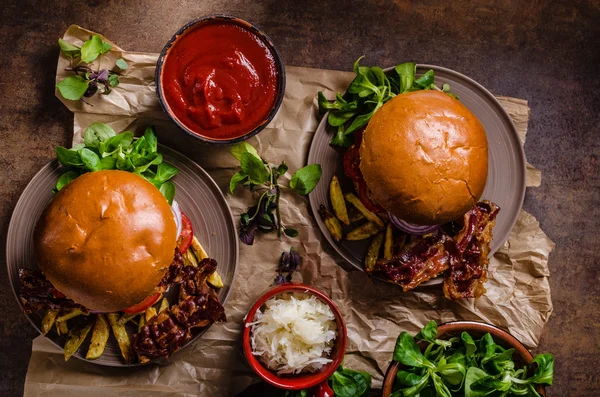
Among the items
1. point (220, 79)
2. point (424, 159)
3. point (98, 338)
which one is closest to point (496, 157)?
point (424, 159)

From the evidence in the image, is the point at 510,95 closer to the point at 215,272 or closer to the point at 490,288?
the point at 490,288

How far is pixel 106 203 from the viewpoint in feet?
8.94

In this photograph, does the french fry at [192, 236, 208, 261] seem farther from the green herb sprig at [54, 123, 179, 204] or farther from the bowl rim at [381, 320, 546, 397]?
the bowl rim at [381, 320, 546, 397]

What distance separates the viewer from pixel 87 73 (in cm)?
334

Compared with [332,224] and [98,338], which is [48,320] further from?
[332,224]

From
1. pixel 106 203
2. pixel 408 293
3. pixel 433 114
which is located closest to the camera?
pixel 106 203

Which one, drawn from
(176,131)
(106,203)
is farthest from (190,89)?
(106,203)

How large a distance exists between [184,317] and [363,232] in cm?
Answer: 107

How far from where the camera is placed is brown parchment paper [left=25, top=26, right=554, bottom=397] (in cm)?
338

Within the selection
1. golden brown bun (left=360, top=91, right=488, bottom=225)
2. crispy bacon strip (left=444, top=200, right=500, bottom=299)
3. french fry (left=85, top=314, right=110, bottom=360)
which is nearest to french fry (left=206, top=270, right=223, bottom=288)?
french fry (left=85, top=314, right=110, bottom=360)

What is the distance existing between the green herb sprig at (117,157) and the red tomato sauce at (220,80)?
0.26 meters

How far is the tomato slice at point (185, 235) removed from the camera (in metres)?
3.24

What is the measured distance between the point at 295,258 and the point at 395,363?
2.59ft

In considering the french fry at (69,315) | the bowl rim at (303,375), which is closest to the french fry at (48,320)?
the french fry at (69,315)
